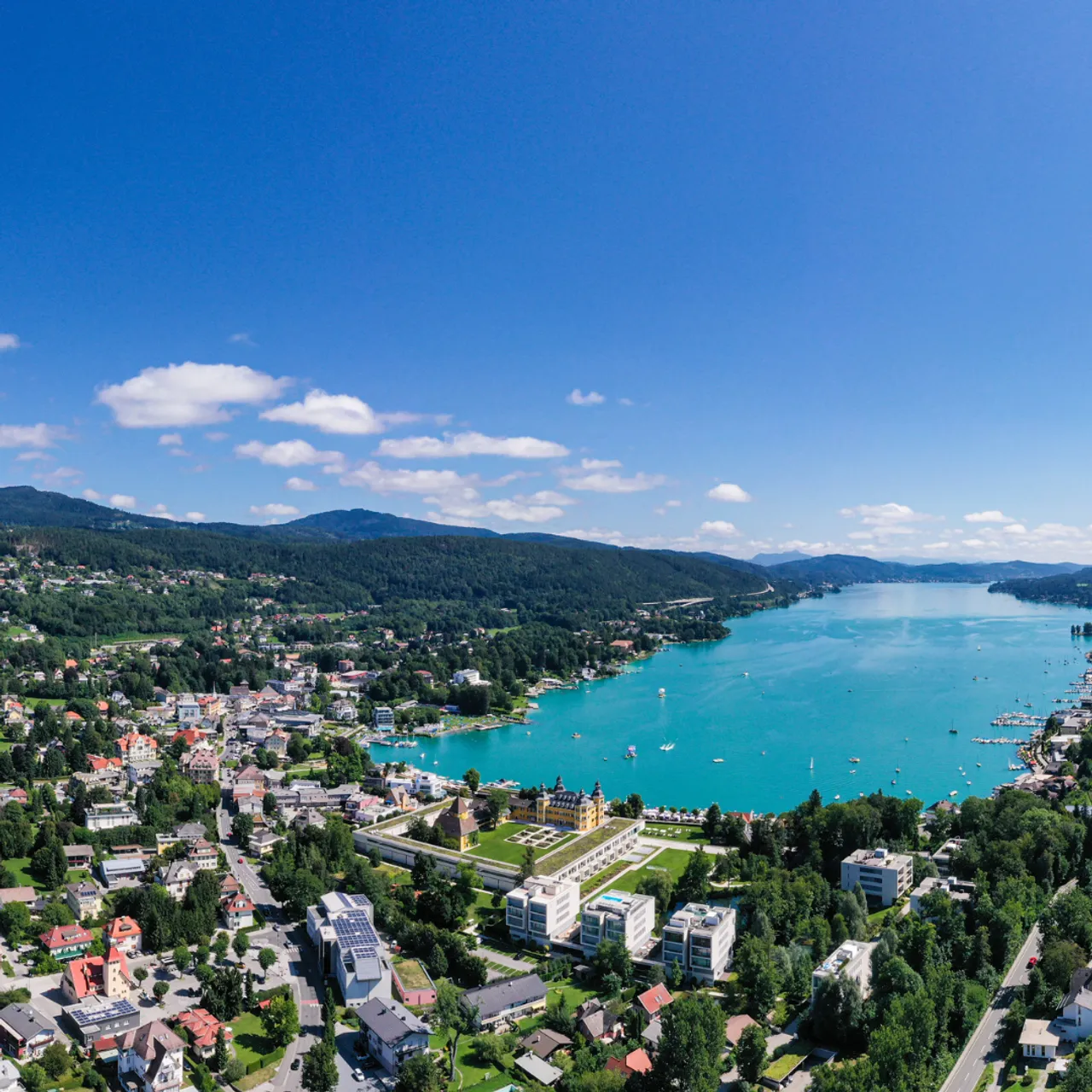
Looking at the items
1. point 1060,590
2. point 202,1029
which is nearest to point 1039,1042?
point 202,1029

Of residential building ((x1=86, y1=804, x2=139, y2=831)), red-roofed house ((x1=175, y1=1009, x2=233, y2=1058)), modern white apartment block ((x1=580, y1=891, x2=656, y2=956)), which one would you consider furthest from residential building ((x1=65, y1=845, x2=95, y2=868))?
modern white apartment block ((x1=580, y1=891, x2=656, y2=956))

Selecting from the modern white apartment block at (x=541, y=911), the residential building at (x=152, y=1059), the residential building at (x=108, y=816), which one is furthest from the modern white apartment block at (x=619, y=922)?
the residential building at (x=108, y=816)

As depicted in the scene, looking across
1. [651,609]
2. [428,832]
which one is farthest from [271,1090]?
[651,609]

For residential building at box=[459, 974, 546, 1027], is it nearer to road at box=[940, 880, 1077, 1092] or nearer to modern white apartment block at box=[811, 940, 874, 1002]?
modern white apartment block at box=[811, 940, 874, 1002]

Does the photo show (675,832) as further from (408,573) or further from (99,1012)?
(408,573)

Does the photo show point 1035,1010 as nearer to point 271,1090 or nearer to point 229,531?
point 271,1090
